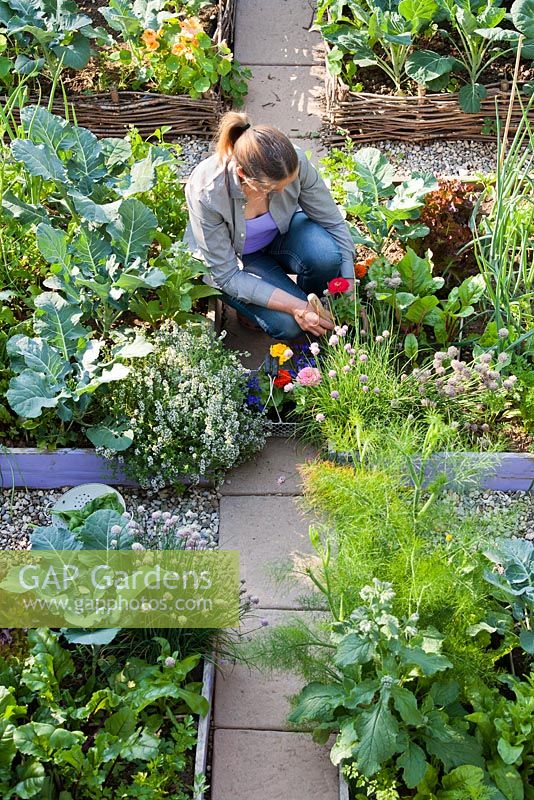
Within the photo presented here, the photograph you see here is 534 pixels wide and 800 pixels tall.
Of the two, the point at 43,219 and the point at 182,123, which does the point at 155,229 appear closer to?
the point at 43,219

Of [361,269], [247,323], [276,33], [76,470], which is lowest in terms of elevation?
[76,470]

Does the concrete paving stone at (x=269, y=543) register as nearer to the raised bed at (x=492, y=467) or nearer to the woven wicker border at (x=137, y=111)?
the raised bed at (x=492, y=467)

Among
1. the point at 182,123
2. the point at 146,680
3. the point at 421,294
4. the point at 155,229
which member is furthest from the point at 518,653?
the point at 182,123

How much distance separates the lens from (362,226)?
438cm

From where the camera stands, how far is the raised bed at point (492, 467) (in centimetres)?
343

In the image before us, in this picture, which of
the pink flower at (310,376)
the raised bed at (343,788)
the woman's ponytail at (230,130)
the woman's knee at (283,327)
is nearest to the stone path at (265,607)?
the raised bed at (343,788)

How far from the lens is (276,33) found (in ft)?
18.1

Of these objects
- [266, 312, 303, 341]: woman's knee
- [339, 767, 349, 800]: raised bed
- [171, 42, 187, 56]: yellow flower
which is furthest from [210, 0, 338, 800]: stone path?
[171, 42, 187, 56]: yellow flower

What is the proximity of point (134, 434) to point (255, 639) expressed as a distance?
2.85 ft

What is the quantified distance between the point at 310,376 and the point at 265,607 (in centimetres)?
84

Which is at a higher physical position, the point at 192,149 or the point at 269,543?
the point at 192,149

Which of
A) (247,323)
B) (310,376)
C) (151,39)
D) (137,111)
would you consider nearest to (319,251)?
(247,323)

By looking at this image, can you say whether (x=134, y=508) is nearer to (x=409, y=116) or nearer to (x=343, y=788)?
(x=343, y=788)

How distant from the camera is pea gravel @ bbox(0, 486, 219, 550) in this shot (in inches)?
140
